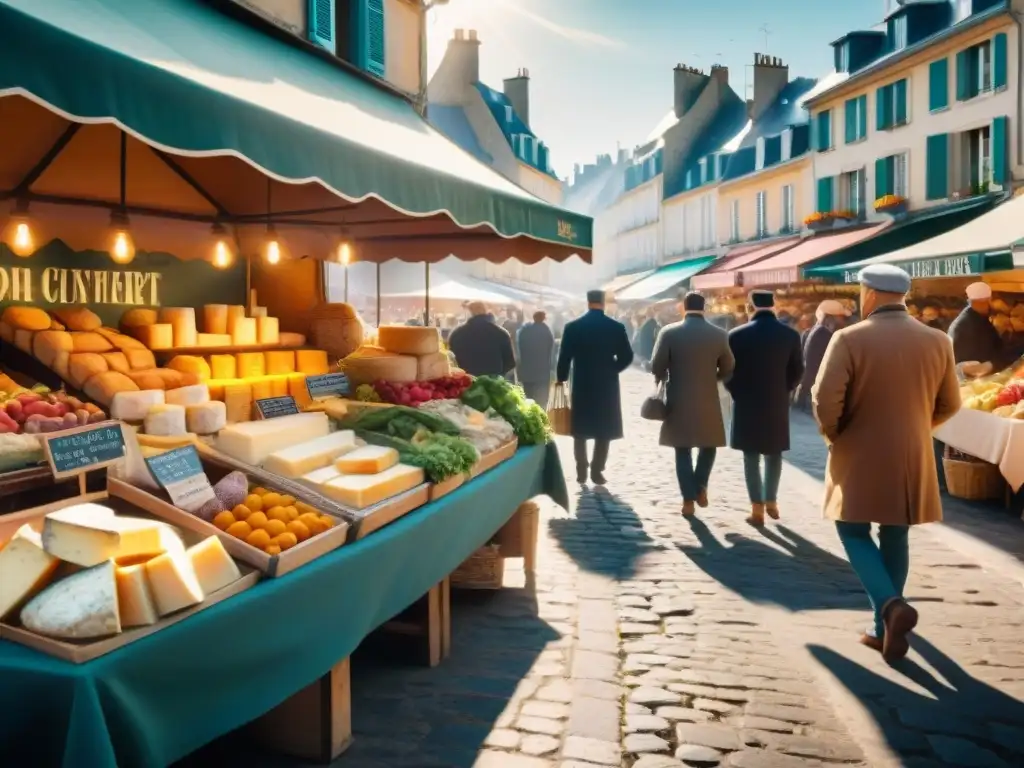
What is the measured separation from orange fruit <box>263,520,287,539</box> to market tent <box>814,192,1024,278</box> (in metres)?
10.2

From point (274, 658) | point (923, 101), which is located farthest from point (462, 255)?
point (923, 101)

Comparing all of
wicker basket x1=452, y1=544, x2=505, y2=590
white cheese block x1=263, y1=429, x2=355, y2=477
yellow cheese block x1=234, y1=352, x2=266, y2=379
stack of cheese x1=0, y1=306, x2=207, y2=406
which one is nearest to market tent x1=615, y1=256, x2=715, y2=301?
yellow cheese block x1=234, y1=352, x2=266, y2=379

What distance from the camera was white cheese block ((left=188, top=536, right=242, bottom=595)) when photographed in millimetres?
3119

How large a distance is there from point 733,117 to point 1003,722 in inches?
1529

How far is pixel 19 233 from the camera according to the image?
5172 millimetres

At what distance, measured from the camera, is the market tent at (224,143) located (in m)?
2.99

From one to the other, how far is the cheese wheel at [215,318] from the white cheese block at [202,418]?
2.50m

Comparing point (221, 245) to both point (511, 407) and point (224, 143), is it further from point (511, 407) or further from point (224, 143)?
point (224, 143)

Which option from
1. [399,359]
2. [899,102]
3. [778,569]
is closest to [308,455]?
[399,359]

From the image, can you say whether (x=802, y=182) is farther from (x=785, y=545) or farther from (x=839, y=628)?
(x=839, y=628)

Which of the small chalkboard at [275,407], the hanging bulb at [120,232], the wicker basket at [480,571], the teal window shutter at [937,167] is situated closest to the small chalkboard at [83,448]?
the small chalkboard at [275,407]

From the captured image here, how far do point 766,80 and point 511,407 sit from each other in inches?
1229

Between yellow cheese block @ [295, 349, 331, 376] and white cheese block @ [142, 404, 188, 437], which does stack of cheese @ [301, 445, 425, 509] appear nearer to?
white cheese block @ [142, 404, 188, 437]

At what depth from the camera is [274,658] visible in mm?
3275
